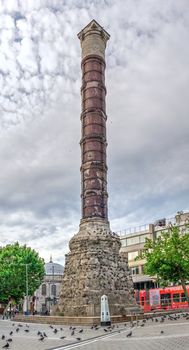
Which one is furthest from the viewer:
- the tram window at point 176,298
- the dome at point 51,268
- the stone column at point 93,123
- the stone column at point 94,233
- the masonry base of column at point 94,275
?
the dome at point 51,268

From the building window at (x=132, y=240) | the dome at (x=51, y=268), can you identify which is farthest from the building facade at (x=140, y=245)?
the dome at (x=51, y=268)

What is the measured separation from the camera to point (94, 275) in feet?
96.7

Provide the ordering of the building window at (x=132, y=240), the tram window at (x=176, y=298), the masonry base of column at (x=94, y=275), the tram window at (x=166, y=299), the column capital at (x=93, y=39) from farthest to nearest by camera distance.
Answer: the building window at (x=132, y=240) < the tram window at (x=166, y=299) < the tram window at (x=176, y=298) < the column capital at (x=93, y=39) < the masonry base of column at (x=94, y=275)

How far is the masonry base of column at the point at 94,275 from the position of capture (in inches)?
1132

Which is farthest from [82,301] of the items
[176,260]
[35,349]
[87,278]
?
[35,349]

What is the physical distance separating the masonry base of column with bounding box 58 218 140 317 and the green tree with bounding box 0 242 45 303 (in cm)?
1504

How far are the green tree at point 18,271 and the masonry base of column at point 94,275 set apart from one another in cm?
1504

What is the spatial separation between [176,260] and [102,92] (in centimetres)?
1564

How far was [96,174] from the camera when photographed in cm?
3322

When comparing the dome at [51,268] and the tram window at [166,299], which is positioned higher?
the dome at [51,268]

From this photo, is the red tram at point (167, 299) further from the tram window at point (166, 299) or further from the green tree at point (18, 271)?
the green tree at point (18, 271)

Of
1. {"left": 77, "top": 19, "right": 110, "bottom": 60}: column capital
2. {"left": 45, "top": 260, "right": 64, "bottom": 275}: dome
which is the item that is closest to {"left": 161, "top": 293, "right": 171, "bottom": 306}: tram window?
{"left": 77, "top": 19, "right": 110, "bottom": 60}: column capital

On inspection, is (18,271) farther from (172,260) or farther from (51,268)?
(51,268)

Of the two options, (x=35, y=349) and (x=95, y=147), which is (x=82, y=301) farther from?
(x=35, y=349)
